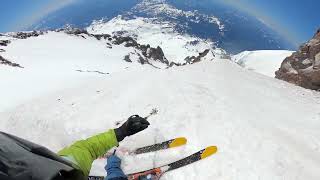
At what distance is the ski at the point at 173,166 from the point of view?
447 inches

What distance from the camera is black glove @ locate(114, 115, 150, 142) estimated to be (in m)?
7.15

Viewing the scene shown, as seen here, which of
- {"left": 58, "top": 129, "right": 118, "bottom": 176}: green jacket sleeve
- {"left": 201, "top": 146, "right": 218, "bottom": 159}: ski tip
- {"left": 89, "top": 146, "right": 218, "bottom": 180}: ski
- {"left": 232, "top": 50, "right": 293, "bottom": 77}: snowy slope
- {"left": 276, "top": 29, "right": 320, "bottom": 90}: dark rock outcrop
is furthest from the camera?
{"left": 232, "top": 50, "right": 293, "bottom": 77}: snowy slope

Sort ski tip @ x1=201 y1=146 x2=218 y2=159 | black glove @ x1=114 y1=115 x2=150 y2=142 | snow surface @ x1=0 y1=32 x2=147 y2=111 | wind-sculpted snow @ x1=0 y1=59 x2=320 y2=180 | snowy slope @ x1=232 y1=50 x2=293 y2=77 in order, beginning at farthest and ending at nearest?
snowy slope @ x1=232 y1=50 x2=293 y2=77, snow surface @ x1=0 y1=32 x2=147 y2=111, ski tip @ x1=201 y1=146 x2=218 y2=159, wind-sculpted snow @ x1=0 y1=59 x2=320 y2=180, black glove @ x1=114 y1=115 x2=150 y2=142

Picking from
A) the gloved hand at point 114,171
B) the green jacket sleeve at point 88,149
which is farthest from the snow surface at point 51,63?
the gloved hand at point 114,171

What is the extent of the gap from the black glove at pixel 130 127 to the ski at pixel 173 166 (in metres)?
3.71

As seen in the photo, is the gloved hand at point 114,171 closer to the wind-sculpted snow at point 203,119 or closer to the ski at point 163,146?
the wind-sculpted snow at point 203,119

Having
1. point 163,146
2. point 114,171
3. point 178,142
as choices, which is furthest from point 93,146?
point 178,142

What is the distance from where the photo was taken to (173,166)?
11.8 metres

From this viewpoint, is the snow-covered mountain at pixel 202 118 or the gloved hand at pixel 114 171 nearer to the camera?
the gloved hand at pixel 114 171

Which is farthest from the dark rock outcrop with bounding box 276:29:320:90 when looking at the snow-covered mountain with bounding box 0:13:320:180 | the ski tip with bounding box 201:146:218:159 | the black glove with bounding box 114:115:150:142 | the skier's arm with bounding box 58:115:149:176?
the skier's arm with bounding box 58:115:149:176

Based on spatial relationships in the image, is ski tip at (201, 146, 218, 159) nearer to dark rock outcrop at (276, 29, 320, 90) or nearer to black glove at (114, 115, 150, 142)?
black glove at (114, 115, 150, 142)

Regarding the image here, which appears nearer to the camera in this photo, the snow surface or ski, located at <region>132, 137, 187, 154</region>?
ski, located at <region>132, 137, 187, 154</region>

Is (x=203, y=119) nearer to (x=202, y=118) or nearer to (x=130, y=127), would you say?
(x=202, y=118)

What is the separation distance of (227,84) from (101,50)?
6264 centimetres
